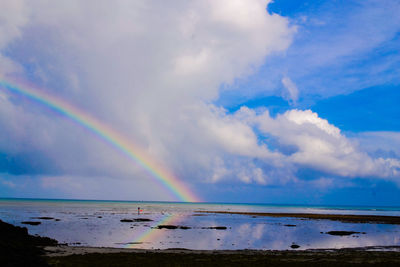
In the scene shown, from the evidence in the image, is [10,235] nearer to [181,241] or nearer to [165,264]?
[165,264]

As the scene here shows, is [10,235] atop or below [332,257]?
atop

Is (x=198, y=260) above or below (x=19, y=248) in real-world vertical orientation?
below

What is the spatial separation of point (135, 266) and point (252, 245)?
23483mm

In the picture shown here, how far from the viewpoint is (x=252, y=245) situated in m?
44.5

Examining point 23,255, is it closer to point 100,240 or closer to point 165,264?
point 165,264

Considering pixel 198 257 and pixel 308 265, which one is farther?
pixel 198 257

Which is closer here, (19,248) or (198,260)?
(19,248)

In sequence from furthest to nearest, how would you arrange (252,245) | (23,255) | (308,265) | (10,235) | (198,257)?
(252,245)
(10,235)
(198,257)
(308,265)
(23,255)

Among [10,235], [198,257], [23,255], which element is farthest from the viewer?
[10,235]

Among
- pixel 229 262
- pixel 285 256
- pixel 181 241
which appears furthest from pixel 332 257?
pixel 181 241

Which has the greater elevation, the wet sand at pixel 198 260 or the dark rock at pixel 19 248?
the dark rock at pixel 19 248

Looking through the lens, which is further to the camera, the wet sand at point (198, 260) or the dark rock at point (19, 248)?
the wet sand at point (198, 260)

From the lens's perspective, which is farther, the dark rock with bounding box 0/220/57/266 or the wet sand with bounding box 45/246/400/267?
the wet sand with bounding box 45/246/400/267

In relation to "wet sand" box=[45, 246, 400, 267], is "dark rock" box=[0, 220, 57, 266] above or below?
above
